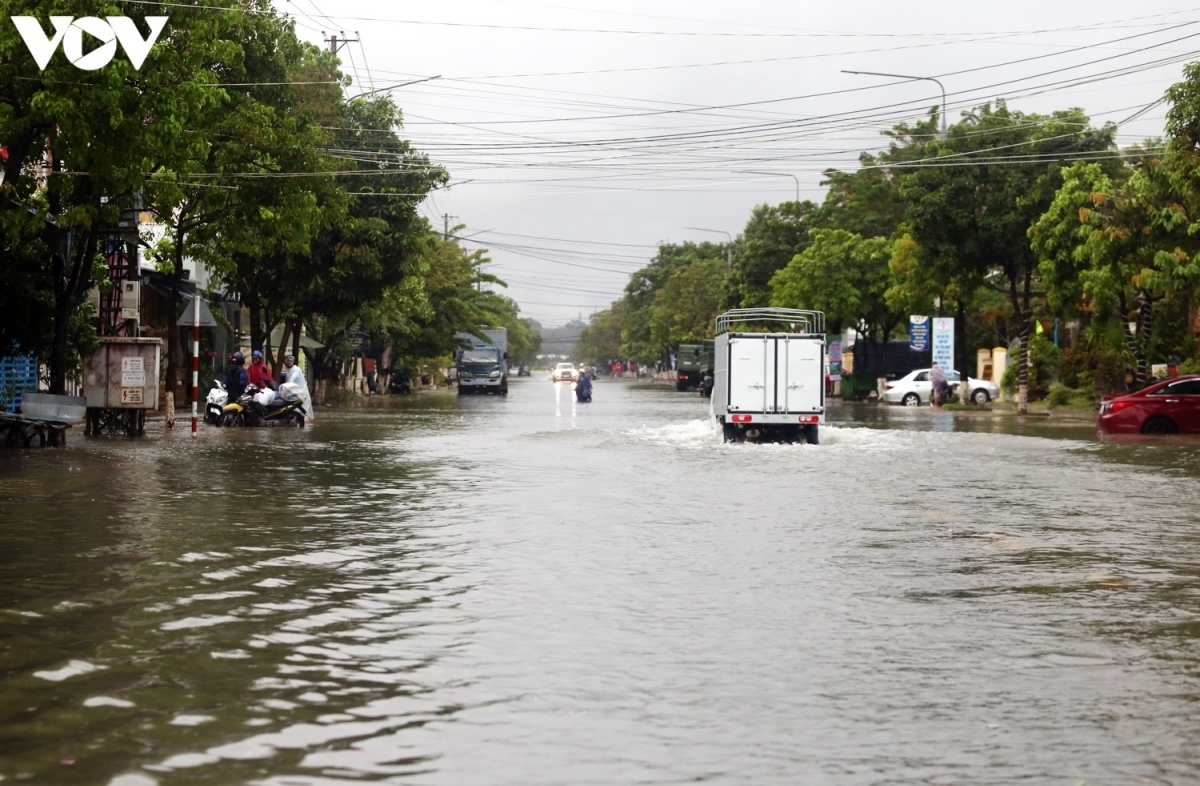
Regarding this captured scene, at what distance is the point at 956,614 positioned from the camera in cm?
945

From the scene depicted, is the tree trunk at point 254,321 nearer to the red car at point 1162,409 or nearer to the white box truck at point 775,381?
the white box truck at point 775,381

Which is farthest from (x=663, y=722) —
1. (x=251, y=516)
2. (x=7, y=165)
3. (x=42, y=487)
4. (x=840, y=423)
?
(x=840, y=423)

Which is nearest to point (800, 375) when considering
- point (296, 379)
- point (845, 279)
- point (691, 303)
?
point (296, 379)

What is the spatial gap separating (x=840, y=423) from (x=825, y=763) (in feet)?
116

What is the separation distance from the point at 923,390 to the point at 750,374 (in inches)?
1242

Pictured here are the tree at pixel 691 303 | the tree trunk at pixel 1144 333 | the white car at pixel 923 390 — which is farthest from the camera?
the tree at pixel 691 303

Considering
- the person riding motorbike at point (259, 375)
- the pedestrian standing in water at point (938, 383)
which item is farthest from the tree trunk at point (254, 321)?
the pedestrian standing in water at point (938, 383)

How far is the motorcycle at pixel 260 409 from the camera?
3600 centimetres

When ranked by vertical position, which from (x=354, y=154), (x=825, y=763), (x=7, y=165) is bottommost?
(x=825, y=763)

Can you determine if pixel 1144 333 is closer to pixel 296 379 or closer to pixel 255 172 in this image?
pixel 296 379

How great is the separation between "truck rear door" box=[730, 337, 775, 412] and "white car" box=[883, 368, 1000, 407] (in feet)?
97.7

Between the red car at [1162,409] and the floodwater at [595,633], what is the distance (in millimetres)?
14364

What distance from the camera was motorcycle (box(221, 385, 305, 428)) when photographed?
36000mm

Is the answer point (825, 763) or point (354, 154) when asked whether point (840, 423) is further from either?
point (825, 763)
